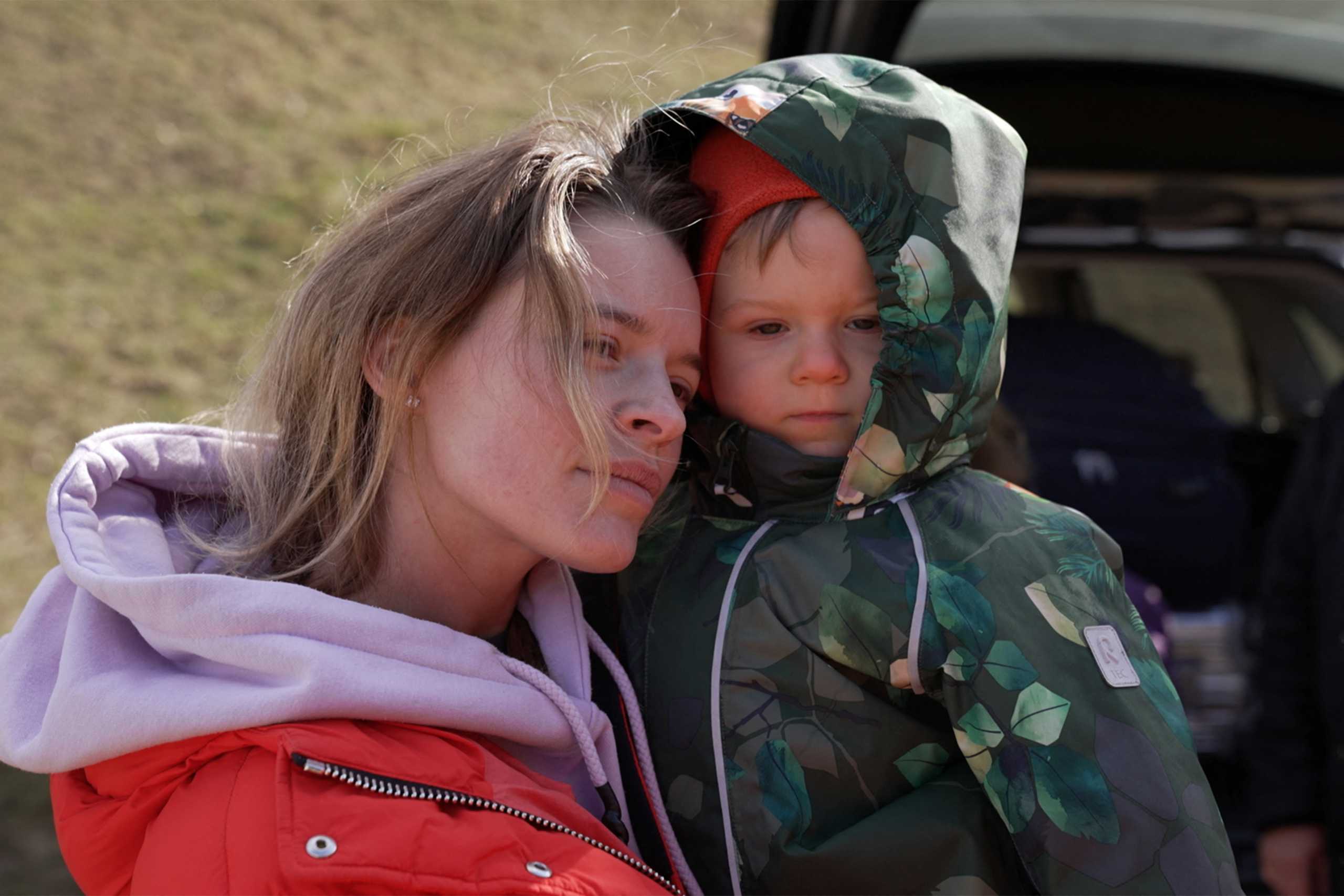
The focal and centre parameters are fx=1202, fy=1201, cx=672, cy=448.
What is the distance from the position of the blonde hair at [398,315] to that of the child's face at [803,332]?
13 centimetres

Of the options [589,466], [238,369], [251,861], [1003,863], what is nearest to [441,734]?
[251,861]

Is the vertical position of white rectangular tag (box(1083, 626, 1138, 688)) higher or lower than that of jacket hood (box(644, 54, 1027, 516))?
lower

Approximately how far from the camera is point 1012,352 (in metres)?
3.43

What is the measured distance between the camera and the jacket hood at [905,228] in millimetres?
1610

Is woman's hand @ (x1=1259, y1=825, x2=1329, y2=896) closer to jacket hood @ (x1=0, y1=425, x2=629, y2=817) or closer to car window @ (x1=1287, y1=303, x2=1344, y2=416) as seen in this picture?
car window @ (x1=1287, y1=303, x2=1344, y2=416)

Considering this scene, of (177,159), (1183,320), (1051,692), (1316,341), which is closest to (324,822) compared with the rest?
(1051,692)

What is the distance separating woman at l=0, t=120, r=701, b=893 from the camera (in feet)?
4.09

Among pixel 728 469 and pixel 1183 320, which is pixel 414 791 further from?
pixel 1183 320

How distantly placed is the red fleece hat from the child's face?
0.02 meters

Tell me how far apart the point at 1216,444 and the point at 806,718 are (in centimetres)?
218

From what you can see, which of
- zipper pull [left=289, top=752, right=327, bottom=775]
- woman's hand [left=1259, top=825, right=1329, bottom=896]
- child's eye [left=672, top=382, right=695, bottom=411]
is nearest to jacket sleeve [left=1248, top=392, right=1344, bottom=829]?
woman's hand [left=1259, top=825, right=1329, bottom=896]

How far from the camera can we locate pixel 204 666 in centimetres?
136

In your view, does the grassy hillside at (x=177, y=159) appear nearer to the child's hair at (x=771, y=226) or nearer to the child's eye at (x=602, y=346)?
the child's hair at (x=771, y=226)

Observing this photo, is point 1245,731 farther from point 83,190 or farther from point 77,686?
point 83,190
